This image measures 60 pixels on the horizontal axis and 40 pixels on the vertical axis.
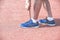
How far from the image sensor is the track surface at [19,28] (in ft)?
8.20

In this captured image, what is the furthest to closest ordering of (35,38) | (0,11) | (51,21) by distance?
(0,11), (51,21), (35,38)

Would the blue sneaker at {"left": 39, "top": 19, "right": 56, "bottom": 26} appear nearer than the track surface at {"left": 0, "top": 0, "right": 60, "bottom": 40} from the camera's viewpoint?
No

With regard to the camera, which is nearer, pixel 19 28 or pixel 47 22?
pixel 19 28

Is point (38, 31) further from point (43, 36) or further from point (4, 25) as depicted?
point (4, 25)

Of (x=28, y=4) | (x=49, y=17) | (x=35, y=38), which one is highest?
(x=28, y=4)

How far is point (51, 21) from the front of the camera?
2.81 m

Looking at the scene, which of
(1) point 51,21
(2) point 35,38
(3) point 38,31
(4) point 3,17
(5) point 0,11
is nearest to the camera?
(2) point 35,38

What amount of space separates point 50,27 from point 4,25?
26.2 inches

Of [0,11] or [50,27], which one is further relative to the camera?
[0,11]

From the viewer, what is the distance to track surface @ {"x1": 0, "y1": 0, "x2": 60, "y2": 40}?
250cm

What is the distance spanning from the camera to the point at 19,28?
8.97 ft

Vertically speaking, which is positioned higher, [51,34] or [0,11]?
[0,11]

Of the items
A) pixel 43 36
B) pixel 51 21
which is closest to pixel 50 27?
pixel 51 21

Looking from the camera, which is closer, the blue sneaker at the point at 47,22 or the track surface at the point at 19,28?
the track surface at the point at 19,28
